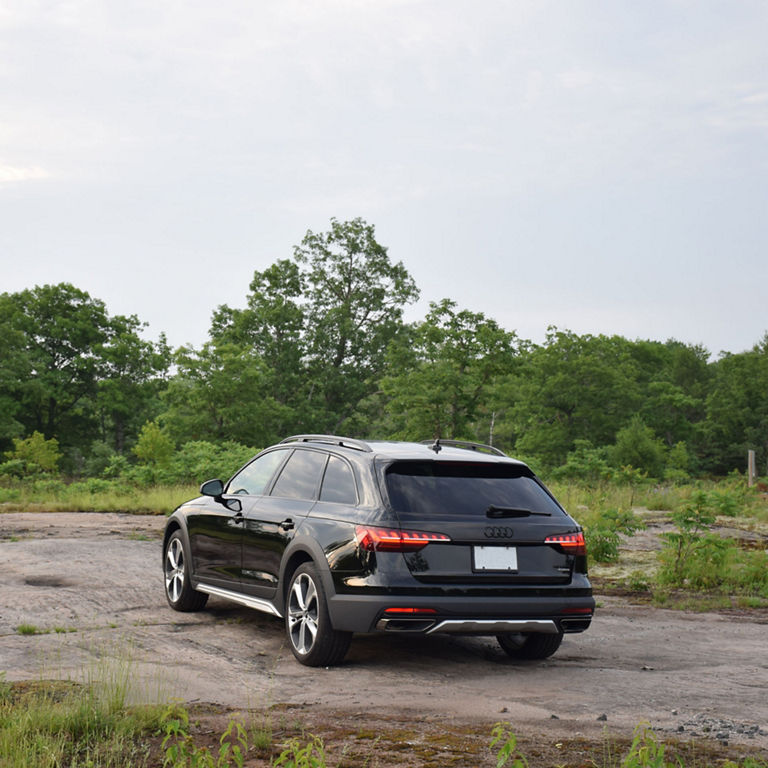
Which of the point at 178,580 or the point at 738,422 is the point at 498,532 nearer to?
the point at 178,580

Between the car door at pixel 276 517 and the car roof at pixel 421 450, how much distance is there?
158 millimetres

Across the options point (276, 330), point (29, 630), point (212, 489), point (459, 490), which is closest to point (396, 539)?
point (459, 490)

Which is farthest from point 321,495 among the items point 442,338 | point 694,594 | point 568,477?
point 442,338

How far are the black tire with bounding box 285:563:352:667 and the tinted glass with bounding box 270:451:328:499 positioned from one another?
0.71 m

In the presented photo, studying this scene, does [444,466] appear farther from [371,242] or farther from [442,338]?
[371,242]

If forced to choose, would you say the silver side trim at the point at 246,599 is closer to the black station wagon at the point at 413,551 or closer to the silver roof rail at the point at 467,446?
the black station wagon at the point at 413,551

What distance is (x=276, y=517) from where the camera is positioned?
792 centimetres

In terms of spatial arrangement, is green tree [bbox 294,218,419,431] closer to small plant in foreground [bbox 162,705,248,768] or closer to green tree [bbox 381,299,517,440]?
green tree [bbox 381,299,517,440]

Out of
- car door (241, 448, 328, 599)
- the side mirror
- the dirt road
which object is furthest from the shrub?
car door (241, 448, 328, 599)

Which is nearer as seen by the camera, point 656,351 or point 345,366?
point 345,366

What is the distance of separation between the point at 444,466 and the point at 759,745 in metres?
2.86

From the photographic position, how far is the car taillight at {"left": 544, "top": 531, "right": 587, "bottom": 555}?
7.15 meters

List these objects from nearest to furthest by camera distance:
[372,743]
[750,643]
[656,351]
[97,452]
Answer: [372,743], [750,643], [97,452], [656,351]

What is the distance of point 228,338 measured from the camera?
6694 centimetres
